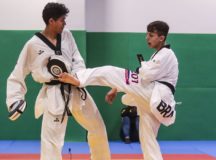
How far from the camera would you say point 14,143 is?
8109 millimetres

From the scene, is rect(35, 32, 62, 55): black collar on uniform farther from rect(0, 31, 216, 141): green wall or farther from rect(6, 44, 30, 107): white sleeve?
rect(0, 31, 216, 141): green wall

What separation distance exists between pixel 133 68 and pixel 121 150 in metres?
2.09

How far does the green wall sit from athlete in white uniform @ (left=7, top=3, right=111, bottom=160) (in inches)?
155

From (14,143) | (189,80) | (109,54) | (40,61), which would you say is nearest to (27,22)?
(109,54)

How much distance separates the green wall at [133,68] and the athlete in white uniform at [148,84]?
4.27 m

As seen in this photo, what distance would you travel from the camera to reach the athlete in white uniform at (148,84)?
425 cm

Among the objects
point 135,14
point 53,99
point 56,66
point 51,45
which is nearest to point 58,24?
point 51,45

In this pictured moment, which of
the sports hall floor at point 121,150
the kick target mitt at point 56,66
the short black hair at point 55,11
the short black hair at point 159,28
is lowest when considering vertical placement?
the sports hall floor at point 121,150

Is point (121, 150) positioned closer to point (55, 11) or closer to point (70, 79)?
point (70, 79)

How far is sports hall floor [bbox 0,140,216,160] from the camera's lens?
6588 mm

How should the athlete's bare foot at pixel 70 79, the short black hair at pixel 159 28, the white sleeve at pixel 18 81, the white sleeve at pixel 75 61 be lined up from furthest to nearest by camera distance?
the white sleeve at pixel 75 61
the short black hair at pixel 159 28
the white sleeve at pixel 18 81
the athlete's bare foot at pixel 70 79

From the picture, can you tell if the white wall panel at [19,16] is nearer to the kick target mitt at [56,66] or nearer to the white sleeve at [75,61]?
the white sleeve at [75,61]

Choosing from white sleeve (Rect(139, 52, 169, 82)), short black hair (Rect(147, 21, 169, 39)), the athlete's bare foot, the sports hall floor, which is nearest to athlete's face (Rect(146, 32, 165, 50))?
short black hair (Rect(147, 21, 169, 39))

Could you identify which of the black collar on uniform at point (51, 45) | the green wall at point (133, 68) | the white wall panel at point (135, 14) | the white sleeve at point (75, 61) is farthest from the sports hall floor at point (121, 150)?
the white wall panel at point (135, 14)
